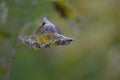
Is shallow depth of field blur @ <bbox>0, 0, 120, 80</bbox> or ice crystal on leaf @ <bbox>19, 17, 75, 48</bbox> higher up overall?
shallow depth of field blur @ <bbox>0, 0, 120, 80</bbox>

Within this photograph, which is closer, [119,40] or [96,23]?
[119,40]

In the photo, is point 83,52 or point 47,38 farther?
point 83,52

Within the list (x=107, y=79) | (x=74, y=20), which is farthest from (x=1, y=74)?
(x=107, y=79)

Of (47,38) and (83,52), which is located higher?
(83,52)

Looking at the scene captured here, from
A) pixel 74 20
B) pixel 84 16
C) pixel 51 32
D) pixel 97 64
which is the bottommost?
pixel 51 32

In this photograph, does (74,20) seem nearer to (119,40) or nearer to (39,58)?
(119,40)

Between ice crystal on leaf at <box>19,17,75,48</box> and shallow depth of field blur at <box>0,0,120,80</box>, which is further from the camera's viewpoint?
shallow depth of field blur at <box>0,0,120,80</box>

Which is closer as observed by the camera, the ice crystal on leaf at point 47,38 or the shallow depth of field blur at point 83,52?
the ice crystal on leaf at point 47,38

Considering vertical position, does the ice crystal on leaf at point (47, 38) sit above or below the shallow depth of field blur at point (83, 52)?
below
